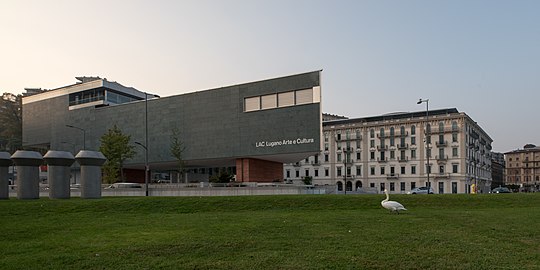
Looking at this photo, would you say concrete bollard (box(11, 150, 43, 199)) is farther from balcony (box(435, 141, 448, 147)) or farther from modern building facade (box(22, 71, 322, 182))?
balcony (box(435, 141, 448, 147))

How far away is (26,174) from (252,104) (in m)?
33.3

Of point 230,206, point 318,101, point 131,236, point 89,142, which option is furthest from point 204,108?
point 131,236

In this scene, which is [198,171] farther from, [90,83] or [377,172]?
[377,172]

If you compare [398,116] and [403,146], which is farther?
[398,116]

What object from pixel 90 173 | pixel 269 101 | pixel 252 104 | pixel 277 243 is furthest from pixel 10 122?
pixel 277 243

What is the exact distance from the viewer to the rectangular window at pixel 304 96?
180ft

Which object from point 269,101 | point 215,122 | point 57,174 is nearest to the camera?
point 57,174

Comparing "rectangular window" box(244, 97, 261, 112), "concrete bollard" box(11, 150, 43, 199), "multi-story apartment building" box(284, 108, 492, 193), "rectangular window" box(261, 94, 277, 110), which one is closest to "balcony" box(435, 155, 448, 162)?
"multi-story apartment building" box(284, 108, 492, 193)

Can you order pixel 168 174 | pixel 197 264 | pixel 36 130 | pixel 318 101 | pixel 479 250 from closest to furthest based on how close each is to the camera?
1. pixel 197 264
2. pixel 479 250
3. pixel 318 101
4. pixel 36 130
5. pixel 168 174

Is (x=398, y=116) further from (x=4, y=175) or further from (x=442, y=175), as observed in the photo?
(x=4, y=175)

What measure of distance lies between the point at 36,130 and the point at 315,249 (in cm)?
8447

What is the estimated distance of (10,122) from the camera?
103875 mm

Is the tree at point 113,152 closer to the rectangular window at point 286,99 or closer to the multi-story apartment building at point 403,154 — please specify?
the rectangular window at point 286,99

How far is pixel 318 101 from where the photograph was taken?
5416 cm
